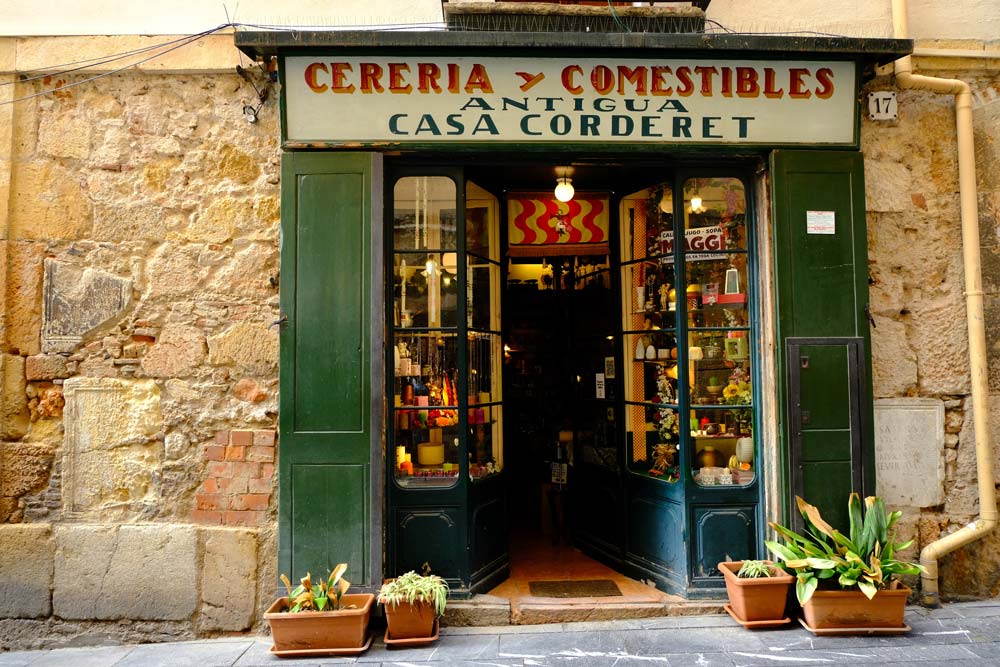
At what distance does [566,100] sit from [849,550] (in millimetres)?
3389

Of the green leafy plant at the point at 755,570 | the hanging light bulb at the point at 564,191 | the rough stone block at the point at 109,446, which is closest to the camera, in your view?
the green leafy plant at the point at 755,570

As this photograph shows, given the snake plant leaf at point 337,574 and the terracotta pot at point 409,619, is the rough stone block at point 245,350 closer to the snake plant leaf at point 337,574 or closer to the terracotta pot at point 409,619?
the snake plant leaf at point 337,574

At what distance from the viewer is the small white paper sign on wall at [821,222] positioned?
4.17 m

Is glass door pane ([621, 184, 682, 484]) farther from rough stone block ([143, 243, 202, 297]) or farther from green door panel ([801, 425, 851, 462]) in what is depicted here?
A: rough stone block ([143, 243, 202, 297])

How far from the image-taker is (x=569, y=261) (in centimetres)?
565

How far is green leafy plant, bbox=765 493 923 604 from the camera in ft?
12.1

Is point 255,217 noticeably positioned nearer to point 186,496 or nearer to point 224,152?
point 224,152

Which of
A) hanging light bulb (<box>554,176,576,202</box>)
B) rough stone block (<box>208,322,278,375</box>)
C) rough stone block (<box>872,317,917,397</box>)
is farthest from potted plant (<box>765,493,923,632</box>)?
rough stone block (<box>208,322,278,375</box>)

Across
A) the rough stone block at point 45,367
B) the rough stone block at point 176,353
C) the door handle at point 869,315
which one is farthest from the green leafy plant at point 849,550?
the rough stone block at point 45,367

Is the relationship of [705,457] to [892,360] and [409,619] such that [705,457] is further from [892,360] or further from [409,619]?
[409,619]

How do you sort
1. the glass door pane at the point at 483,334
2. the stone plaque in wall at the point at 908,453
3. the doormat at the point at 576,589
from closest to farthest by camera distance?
the stone plaque in wall at the point at 908,453 → the doormat at the point at 576,589 → the glass door pane at the point at 483,334

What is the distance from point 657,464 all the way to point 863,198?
234cm

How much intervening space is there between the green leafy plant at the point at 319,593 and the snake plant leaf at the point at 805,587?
2761mm

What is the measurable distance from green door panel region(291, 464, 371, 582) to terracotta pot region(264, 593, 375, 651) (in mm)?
359
